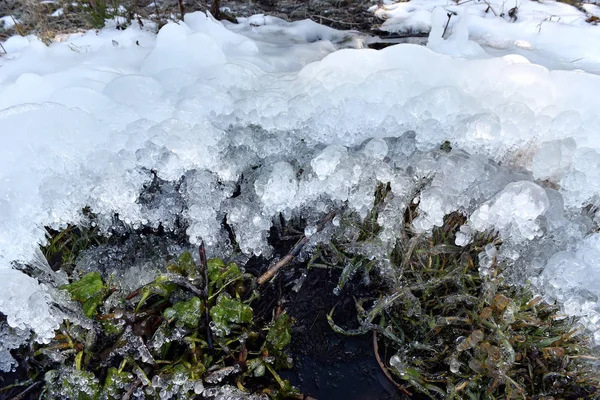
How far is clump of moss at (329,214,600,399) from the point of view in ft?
6.09

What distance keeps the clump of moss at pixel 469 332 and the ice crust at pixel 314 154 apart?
124 millimetres

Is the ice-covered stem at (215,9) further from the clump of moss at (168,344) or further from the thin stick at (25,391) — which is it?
the thin stick at (25,391)

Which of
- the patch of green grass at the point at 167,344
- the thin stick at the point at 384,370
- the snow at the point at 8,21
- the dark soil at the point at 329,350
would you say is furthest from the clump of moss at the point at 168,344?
the snow at the point at 8,21

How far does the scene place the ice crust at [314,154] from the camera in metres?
2.01

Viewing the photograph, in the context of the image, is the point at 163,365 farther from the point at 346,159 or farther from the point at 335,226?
the point at 346,159

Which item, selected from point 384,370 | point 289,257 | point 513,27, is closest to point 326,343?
point 384,370

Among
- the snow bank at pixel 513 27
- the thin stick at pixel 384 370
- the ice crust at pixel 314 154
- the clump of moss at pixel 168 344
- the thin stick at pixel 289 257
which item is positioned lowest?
the thin stick at pixel 384 370

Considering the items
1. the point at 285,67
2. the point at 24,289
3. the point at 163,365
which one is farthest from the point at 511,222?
the point at 24,289

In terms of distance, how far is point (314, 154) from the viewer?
223cm

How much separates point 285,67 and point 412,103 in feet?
2.74

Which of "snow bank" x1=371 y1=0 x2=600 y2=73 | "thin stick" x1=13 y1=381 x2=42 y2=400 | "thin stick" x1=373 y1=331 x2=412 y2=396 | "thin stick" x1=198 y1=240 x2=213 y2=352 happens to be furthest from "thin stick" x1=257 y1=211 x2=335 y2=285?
"snow bank" x1=371 y1=0 x2=600 y2=73

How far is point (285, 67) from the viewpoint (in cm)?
261

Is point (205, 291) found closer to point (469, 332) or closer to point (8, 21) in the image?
point (469, 332)

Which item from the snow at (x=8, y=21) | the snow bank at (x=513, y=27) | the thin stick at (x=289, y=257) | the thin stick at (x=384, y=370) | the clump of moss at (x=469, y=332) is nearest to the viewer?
the clump of moss at (x=469, y=332)
